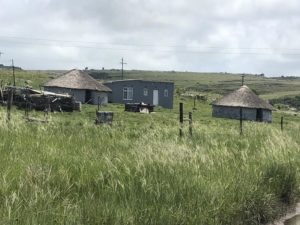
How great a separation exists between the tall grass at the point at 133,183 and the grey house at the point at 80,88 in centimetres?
4700

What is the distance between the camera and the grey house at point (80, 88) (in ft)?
187

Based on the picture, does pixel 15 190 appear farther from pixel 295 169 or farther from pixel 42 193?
pixel 295 169

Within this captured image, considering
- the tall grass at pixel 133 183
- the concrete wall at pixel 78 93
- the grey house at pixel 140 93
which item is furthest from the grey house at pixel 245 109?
the tall grass at pixel 133 183

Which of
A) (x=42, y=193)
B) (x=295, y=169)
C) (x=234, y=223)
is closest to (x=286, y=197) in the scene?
(x=295, y=169)

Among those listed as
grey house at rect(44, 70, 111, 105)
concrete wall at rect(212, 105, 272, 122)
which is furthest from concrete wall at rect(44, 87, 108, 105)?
concrete wall at rect(212, 105, 272, 122)

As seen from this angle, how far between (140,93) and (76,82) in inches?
331

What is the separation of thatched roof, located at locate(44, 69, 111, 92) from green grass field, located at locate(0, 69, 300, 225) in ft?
156

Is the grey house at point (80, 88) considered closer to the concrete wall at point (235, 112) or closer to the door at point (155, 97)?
the door at point (155, 97)

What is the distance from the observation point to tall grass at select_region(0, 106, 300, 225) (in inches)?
224

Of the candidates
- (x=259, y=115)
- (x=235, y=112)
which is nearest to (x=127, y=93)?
(x=235, y=112)

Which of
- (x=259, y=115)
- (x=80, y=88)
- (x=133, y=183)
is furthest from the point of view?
(x=259, y=115)

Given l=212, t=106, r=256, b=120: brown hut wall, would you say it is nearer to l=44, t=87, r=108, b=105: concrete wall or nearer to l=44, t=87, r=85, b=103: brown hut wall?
l=44, t=87, r=108, b=105: concrete wall

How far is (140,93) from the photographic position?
62812mm

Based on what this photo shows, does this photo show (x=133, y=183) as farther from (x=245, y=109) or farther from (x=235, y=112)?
(x=245, y=109)
